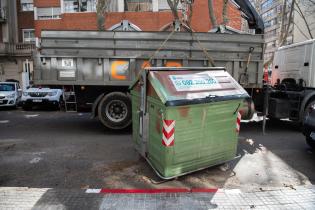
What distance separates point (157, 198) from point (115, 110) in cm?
425

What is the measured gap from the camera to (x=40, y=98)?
538 inches

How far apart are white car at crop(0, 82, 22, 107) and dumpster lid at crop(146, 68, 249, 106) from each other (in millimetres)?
11244

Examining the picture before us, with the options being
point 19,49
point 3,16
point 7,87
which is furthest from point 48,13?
point 7,87

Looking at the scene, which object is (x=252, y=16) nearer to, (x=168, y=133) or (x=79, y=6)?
(x=168, y=133)

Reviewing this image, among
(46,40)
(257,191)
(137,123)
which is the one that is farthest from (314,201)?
(46,40)

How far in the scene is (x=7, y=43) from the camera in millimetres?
27422

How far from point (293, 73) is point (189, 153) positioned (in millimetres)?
5660

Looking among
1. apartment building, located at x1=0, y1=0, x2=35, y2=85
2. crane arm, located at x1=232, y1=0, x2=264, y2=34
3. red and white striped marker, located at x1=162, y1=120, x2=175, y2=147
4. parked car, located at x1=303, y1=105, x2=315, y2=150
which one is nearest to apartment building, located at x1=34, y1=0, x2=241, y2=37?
apartment building, located at x1=0, y1=0, x2=35, y2=85

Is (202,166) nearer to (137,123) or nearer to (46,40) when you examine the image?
(137,123)

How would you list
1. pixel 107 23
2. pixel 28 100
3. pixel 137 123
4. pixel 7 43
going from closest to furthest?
pixel 137 123
pixel 28 100
pixel 107 23
pixel 7 43

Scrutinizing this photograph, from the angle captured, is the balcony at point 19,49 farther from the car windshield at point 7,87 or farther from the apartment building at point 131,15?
the car windshield at point 7,87

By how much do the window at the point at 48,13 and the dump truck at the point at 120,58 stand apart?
64.2ft

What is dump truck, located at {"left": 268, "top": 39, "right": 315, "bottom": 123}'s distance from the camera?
8.18 m

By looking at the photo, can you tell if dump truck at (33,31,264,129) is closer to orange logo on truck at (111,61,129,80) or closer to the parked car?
orange logo on truck at (111,61,129,80)
